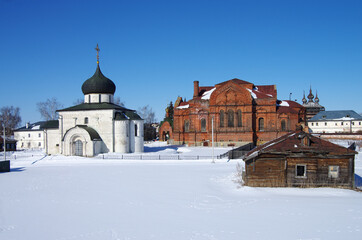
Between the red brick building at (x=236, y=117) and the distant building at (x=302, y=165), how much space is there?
31412 millimetres

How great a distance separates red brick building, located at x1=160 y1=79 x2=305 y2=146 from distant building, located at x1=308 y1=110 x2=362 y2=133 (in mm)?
28251

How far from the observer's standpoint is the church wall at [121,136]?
41938mm

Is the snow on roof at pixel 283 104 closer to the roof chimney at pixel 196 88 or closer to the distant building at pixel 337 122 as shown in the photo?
the roof chimney at pixel 196 88

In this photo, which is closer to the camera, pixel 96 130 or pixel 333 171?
pixel 333 171

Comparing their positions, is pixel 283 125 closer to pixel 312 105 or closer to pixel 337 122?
pixel 337 122

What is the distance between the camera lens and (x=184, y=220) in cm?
1247

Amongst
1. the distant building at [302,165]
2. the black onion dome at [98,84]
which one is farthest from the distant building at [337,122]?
the distant building at [302,165]

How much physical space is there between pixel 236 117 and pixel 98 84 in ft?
73.4

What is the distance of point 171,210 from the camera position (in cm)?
1394

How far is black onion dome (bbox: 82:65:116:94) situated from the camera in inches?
1753

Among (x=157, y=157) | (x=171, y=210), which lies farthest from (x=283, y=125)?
(x=171, y=210)

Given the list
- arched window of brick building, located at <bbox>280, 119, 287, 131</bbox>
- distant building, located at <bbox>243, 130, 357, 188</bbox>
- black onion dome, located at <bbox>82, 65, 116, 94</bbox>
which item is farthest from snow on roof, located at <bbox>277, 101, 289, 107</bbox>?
distant building, located at <bbox>243, 130, 357, 188</bbox>

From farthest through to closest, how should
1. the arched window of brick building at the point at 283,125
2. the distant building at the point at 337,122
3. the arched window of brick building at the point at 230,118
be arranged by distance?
the distant building at the point at 337,122 < the arched window of brick building at the point at 283,125 < the arched window of brick building at the point at 230,118

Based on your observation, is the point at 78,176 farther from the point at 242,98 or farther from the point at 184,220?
the point at 242,98
